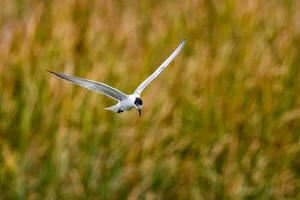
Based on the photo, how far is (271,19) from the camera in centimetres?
379

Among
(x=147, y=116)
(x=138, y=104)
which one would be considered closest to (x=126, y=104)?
(x=138, y=104)

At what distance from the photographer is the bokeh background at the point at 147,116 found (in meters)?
2.87

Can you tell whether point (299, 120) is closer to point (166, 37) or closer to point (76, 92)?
point (166, 37)

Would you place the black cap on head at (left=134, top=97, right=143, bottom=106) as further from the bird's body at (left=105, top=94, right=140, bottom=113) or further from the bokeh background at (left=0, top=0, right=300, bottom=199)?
the bokeh background at (left=0, top=0, right=300, bottom=199)

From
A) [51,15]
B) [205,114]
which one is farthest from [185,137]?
[51,15]

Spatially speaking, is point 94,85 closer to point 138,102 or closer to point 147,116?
point 138,102

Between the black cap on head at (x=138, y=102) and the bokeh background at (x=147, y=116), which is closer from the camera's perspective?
the black cap on head at (x=138, y=102)

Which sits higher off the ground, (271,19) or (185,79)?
(271,19)

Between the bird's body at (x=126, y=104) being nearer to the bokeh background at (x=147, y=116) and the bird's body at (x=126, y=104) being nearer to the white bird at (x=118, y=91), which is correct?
the white bird at (x=118, y=91)

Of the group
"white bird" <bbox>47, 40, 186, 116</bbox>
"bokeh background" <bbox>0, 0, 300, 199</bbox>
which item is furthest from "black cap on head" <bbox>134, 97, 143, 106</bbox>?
"bokeh background" <bbox>0, 0, 300, 199</bbox>

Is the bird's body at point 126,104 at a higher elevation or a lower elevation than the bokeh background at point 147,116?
lower

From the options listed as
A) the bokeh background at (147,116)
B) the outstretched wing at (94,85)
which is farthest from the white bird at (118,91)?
the bokeh background at (147,116)

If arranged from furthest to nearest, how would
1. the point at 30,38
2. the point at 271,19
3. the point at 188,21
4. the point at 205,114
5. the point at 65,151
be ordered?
the point at 271,19
the point at 188,21
the point at 30,38
the point at 205,114
the point at 65,151

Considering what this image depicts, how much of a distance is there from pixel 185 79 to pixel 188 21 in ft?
1.53
